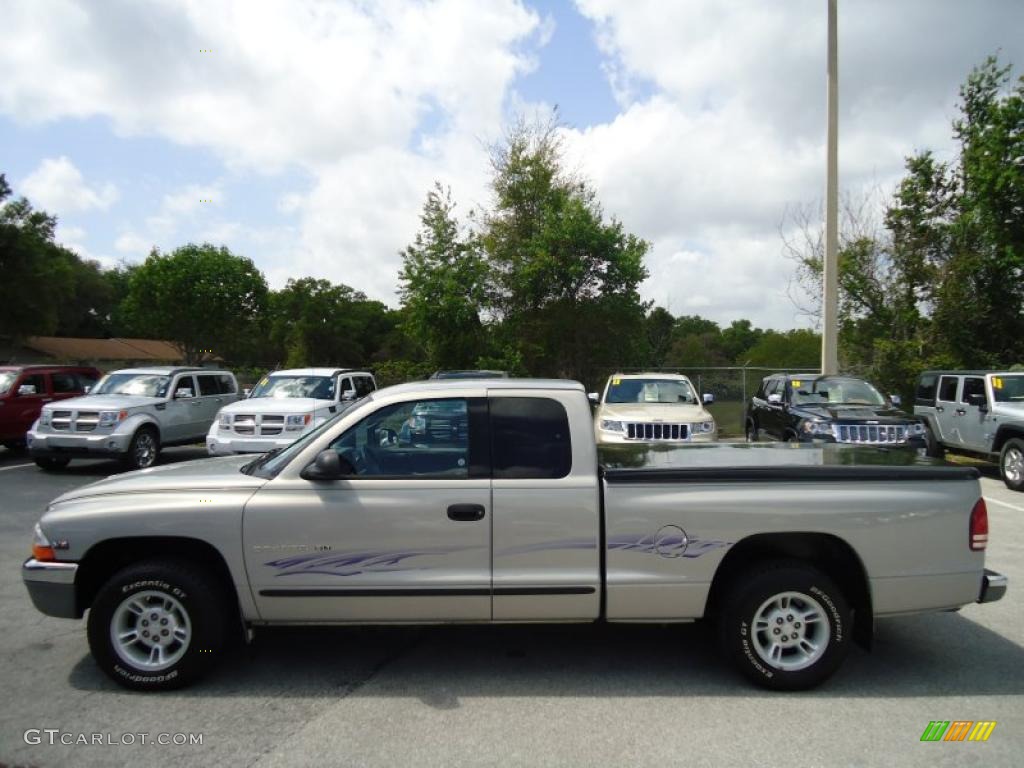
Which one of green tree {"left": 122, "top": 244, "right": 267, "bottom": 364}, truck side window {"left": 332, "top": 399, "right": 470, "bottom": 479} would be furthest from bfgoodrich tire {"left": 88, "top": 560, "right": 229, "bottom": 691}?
green tree {"left": 122, "top": 244, "right": 267, "bottom": 364}

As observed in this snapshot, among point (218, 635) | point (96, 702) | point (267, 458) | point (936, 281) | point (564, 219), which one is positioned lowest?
point (96, 702)

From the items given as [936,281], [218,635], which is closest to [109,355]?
[936,281]

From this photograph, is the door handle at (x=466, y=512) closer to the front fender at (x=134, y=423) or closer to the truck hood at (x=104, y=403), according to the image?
the front fender at (x=134, y=423)

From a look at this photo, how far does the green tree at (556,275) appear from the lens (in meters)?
19.5

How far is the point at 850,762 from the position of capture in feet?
11.2

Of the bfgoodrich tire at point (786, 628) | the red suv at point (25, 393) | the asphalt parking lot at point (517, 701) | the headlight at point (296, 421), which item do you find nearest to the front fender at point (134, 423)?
the headlight at point (296, 421)

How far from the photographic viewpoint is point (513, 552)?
164 inches

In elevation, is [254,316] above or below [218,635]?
above

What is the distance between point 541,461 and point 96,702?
2847 millimetres

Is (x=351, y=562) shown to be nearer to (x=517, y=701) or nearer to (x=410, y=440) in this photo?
(x=410, y=440)

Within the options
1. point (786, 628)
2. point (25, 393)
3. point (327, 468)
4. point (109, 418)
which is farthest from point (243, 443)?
point (786, 628)

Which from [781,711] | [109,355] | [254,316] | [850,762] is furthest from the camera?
[109,355]

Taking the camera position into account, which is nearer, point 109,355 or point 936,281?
point 936,281

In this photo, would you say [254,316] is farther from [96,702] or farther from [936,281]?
[96,702]
